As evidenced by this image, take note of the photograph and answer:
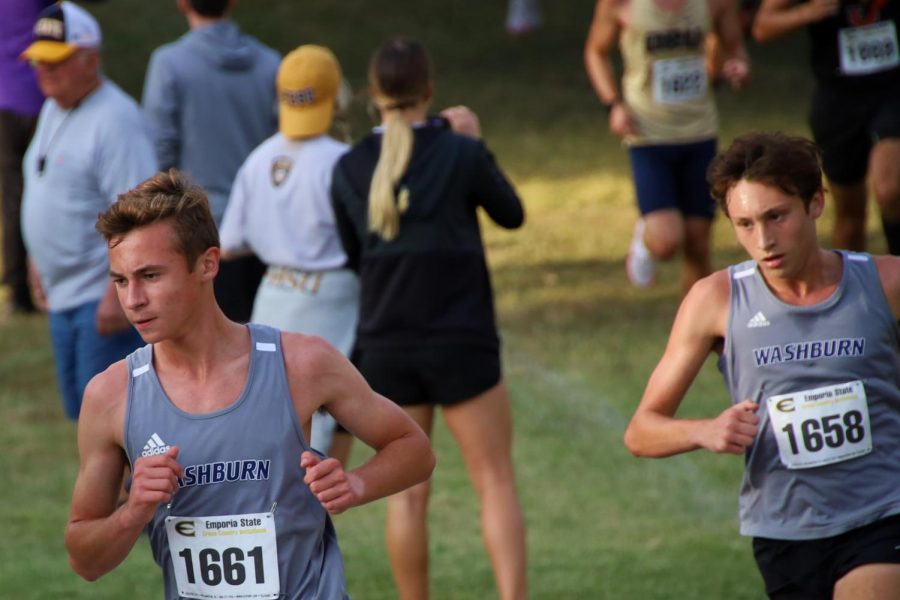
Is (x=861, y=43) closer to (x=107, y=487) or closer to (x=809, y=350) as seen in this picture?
(x=809, y=350)

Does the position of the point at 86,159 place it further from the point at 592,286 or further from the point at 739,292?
the point at 592,286

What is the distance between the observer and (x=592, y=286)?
11227mm

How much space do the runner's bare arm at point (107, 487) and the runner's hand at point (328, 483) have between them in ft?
0.90

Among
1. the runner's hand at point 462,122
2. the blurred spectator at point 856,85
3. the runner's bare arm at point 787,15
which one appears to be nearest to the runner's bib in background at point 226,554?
the runner's hand at point 462,122

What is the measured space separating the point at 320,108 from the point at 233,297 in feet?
4.35

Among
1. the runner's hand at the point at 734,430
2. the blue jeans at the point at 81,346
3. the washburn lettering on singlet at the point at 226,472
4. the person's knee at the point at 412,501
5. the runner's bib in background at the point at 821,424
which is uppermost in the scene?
the washburn lettering on singlet at the point at 226,472

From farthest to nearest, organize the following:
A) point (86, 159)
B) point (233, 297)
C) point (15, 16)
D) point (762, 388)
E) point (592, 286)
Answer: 1. point (592, 286)
2. point (15, 16)
3. point (233, 297)
4. point (86, 159)
5. point (762, 388)

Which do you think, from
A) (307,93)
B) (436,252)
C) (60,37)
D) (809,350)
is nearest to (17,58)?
(60,37)

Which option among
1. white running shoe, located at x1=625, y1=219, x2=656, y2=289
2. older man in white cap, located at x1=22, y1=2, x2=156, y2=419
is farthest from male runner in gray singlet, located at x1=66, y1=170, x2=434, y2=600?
white running shoe, located at x1=625, y1=219, x2=656, y2=289

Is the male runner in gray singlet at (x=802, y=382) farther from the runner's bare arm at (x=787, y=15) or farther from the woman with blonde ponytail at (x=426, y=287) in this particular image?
the runner's bare arm at (x=787, y=15)

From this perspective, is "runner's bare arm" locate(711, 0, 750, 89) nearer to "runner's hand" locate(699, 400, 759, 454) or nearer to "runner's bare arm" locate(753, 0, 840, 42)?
"runner's bare arm" locate(753, 0, 840, 42)

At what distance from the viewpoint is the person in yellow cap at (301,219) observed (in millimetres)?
5980

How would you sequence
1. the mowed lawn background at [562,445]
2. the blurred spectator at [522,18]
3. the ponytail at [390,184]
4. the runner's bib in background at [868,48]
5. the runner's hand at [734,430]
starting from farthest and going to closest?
1. the blurred spectator at [522,18]
2. the runner's bib in background at [868,48]
3. the mowed lawn background at [562,445]
4. the ponytail at [390,184]
5. the runner's hand at [734,430]

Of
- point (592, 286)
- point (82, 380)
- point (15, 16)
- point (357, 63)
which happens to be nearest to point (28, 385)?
point (15, 16)
